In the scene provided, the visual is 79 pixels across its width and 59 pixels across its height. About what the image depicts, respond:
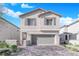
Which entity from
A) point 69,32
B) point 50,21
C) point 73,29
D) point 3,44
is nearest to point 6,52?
point 3,44

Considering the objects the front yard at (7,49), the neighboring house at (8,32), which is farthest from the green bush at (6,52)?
the neighboring house at (8,32)

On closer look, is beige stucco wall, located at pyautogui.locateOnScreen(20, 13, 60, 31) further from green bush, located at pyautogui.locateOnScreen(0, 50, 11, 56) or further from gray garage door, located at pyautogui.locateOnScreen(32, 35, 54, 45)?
green bush, located at pyautogui.locateOnScreen(0, 50, 11, 56)

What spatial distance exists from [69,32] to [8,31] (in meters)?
1.55

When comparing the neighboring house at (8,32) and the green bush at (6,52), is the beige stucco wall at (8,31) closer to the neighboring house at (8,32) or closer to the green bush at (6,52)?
the neighboring house at (8,32)

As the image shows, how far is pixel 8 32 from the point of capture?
1209 cm

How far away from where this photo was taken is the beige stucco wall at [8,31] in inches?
474

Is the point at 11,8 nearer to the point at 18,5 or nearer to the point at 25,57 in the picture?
the point at 18,5

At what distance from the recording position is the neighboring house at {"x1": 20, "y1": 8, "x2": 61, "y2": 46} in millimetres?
12023

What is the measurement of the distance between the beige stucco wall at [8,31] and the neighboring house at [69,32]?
3.75 ft

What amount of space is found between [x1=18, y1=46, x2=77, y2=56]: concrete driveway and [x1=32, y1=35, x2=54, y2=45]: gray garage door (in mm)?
118

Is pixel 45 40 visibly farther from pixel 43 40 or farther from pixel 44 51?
pixel 44 51

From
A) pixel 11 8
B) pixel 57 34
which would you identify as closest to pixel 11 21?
pixel 11 8

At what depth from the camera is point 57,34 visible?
12.1 meters

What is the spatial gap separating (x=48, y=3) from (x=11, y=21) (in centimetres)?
105
